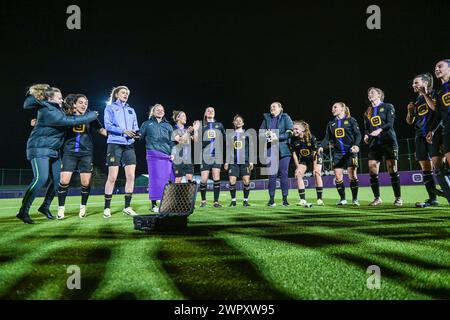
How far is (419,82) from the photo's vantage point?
528cm

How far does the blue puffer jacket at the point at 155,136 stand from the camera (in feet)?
19.5

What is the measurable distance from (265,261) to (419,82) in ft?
17.4

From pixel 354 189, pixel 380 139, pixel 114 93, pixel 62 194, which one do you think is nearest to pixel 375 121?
pixel 380 139

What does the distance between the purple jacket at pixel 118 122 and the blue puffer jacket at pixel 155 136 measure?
1.13 feet

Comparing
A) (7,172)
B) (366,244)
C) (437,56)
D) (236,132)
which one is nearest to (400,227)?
(366,244)

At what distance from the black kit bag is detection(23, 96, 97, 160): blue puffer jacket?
2199 mm

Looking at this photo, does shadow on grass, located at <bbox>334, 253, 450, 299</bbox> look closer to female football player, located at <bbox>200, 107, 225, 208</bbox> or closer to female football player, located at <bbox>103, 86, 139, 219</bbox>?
female football player, located at <bbox>103, 86, 139, 219</bbox>

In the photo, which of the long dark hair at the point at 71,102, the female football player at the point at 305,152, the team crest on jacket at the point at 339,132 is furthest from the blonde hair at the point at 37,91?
the team crest on jacket at the point at 339,132

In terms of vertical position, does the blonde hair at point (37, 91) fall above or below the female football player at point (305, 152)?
above

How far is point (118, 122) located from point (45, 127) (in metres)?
1.32

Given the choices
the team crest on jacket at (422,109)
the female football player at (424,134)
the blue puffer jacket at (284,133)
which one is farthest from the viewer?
the blue puffer jacket at (284,133)

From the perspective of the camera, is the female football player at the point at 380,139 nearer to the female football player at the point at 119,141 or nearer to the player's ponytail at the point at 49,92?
the female football player at the point at 119,141

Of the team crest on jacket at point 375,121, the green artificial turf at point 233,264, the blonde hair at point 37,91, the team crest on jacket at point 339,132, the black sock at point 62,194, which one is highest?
the blonde hair at point 37,91

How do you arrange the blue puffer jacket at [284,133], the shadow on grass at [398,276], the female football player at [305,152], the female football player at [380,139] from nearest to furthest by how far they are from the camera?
1. the shadow on grass at [398,276]
2. the female football player at [380,139]
3. the blue puffer jacket at [284,133]
4. the female football player at [305,152]
